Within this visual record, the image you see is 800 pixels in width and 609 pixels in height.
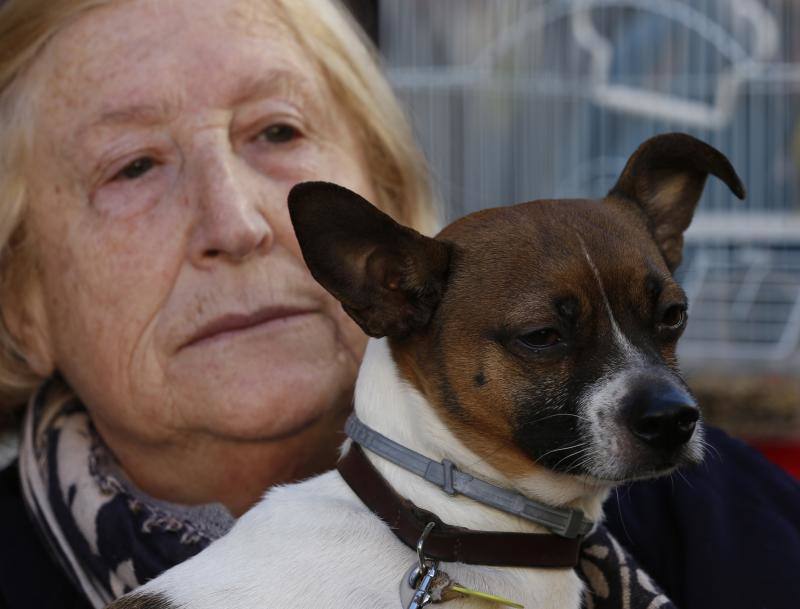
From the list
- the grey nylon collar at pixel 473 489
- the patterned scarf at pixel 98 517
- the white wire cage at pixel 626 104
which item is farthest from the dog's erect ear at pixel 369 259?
the white wire cage at pixel 626 104

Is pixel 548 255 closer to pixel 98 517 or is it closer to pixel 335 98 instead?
pixel 335 98

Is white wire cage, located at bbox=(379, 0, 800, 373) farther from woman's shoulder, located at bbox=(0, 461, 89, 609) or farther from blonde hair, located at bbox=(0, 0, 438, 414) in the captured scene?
woman's shoulder, located at bbox=(0, 461, 89, 609)

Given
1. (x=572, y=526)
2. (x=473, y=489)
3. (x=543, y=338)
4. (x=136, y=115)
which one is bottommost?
(x=572, y=526)

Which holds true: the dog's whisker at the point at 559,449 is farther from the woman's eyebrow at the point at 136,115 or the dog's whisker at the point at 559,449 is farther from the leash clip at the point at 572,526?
the woman's eyebrow at the point at 136,115

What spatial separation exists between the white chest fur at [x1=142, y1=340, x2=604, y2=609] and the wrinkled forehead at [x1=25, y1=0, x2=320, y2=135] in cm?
92

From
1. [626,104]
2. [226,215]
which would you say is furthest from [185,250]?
[626,104]

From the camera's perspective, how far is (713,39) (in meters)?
7.15

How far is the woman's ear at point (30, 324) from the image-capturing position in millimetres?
2867

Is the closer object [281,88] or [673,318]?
[673,318]

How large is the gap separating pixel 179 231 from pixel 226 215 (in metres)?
0.15

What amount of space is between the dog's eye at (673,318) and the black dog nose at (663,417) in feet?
0.68

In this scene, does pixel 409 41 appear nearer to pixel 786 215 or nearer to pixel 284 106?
pixel 786 215

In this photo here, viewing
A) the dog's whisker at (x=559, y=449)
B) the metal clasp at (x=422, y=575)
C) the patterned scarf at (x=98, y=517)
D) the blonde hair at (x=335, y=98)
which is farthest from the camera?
the blonde hair at (x=335, y=98)

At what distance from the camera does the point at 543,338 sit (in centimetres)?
203
